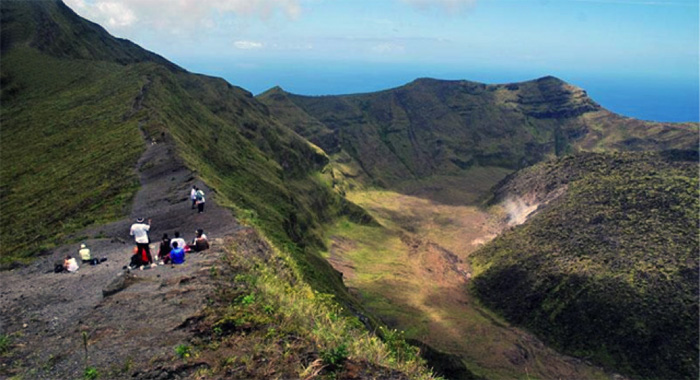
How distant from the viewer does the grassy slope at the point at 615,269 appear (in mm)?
63656

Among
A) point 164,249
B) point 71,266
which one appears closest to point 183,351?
point 164,249

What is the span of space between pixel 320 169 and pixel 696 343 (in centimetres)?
10247

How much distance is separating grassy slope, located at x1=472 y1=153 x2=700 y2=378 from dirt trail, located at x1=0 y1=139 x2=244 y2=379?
62.8m

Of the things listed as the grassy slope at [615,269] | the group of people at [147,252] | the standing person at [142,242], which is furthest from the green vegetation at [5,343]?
the grassy slope at [615,269]

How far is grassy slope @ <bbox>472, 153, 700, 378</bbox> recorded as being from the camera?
63.7 metres

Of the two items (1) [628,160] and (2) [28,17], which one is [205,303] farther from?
(2) [28,17]

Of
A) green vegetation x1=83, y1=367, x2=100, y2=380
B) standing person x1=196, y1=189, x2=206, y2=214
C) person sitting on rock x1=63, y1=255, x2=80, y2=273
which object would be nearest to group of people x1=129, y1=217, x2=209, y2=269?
person sitting on rock x1=63, y1=255, x2=80, y2=273

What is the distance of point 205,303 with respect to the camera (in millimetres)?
15594

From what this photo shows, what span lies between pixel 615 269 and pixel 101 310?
77.5 m

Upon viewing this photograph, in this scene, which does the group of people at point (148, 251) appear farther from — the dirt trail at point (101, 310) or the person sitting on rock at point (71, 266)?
the dirt trail at point (101, 310)

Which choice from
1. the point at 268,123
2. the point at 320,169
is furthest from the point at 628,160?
the point at 268,123

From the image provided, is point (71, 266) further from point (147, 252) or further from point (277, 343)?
point (277, 343)

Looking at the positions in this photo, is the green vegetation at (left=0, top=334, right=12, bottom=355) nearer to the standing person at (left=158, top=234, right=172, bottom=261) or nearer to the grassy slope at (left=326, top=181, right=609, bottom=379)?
the standing person at (left=158, top=234, right=172, bottom=261)

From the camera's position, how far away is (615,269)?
238ft
